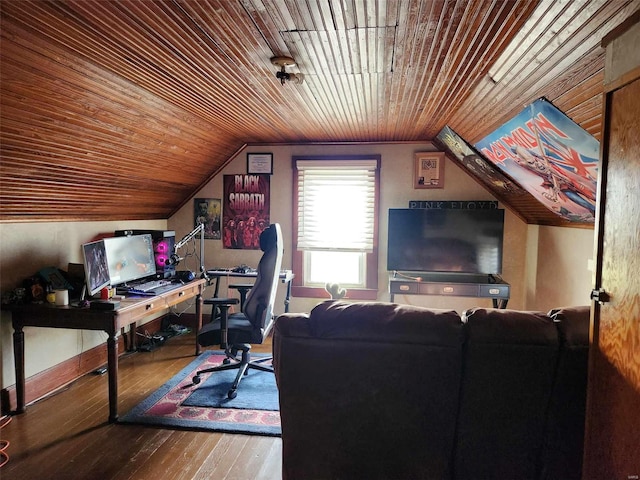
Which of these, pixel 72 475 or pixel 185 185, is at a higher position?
pixel 185 185

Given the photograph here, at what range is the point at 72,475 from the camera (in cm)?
213

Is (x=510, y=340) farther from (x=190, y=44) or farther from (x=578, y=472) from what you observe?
(x=190, y=44)

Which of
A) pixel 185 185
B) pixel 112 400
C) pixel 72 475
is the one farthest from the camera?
pixel 185 185

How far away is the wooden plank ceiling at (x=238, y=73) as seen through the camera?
1661 mm

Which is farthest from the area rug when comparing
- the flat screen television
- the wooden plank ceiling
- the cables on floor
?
the flat screen television

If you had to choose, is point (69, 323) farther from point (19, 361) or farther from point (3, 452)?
point (3, 452)

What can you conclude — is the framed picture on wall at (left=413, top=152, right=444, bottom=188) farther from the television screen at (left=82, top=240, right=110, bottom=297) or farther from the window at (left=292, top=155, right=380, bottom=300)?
the television screen at (left=82, top=240, right=110, bottom=297)

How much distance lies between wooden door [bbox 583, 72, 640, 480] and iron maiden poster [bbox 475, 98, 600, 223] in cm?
87

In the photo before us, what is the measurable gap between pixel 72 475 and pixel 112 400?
57 centimetres

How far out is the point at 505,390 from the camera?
167cm

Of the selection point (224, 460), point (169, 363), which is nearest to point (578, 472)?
point (224, 460)

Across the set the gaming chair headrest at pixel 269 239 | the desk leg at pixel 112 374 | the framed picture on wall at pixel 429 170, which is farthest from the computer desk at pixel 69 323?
the framed picture on wall at pixel 429 170

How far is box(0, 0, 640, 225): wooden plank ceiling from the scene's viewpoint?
1661 millimetres

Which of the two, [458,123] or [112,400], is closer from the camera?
[112,400]
